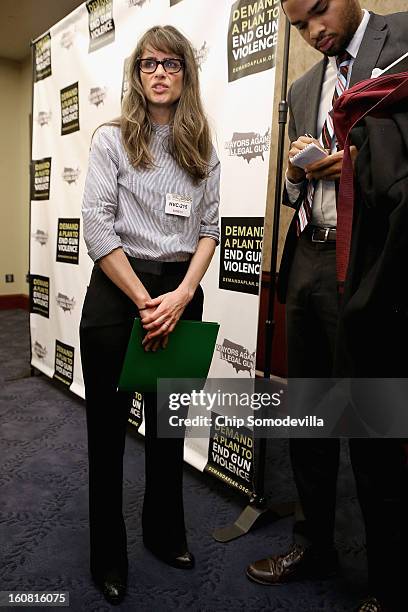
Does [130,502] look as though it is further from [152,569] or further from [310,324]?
[310,324]

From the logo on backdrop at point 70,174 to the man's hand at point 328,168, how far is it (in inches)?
81.6

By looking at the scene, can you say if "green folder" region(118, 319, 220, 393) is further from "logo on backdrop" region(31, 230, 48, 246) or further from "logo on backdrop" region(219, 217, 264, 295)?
"logo on backdrop" region(31, 230, 48, 246)

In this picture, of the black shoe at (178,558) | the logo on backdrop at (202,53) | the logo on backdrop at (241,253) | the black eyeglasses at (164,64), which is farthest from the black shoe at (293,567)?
the logo on backdrop at (202,53)

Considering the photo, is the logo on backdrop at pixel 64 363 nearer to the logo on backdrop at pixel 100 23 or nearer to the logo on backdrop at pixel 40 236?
the logo on backdrop at pixel 40 236

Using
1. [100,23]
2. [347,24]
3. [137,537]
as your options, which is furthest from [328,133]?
[100,23]

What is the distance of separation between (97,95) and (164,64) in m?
1.61

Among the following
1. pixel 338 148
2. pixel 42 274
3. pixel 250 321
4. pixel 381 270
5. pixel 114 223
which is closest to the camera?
pixel 381 270

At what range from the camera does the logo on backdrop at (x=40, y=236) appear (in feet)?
11.8

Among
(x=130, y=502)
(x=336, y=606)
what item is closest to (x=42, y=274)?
(x=130, y=502)

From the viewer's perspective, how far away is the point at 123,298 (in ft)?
4.96

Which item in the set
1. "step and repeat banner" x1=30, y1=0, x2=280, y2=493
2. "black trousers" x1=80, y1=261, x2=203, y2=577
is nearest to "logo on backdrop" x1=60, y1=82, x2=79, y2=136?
"step and repeat banner" x1=30, y1=0, x2=280, y2=493

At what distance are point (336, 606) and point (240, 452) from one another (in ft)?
2.36

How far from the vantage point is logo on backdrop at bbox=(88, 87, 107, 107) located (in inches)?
114
